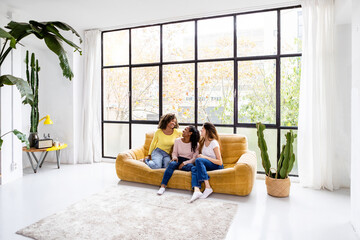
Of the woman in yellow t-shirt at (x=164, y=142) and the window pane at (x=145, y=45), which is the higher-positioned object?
the window pane at (x=145, y=45)

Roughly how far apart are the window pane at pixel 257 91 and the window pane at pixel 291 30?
0.32 m

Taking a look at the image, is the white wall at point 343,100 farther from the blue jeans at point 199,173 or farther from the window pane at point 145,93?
the window pane at point 145,93

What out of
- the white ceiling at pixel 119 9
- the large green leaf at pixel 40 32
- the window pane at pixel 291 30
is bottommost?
the large green leaf at pixel 40 32

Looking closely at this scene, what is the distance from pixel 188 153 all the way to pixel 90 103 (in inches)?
98.2

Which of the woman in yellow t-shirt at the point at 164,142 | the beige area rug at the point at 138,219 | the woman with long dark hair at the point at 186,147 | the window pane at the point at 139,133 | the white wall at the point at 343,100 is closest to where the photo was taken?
the beige area rug at the point at 138,219

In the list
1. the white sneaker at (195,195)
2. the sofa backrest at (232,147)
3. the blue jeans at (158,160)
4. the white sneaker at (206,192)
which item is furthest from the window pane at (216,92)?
the white sneaker at (195,195)

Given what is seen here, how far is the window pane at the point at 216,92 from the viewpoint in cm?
405

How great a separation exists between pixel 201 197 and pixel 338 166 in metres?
2.13

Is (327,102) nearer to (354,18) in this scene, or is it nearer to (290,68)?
(290,68)

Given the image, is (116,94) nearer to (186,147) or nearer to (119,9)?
(119,9)

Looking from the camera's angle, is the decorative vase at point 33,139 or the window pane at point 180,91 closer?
the decorative vase at point 33,139

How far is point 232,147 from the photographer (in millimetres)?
3678

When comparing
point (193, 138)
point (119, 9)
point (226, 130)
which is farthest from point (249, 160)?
point (119, 9)

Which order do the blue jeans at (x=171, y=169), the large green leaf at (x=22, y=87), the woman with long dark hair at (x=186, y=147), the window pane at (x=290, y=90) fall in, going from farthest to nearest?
the window pane at (x=290, y=90)
the woman with long dark hair at (x=186, y=147)
the blue jeans at (x=171, y=169)
the large green leaf at (x=22, y=87)
